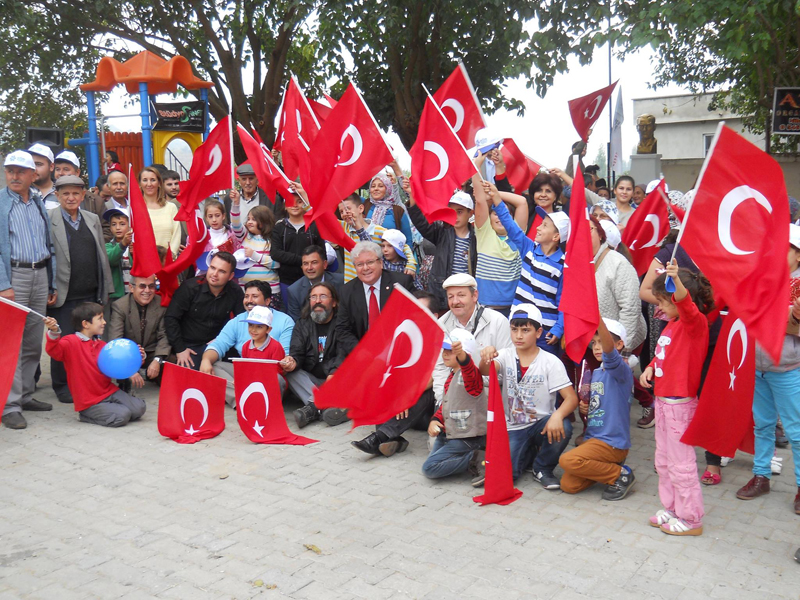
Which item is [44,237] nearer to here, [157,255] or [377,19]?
[157,255]

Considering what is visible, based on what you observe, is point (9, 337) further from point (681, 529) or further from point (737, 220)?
point (737, 220)

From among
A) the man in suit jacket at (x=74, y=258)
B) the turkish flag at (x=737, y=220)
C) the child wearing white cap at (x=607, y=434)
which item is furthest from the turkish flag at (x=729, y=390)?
the man in suit jacket at (x=74, y=258)

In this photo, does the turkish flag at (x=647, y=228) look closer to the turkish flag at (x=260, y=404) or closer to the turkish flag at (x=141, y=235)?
the turkish flag at (x=260, y=404)

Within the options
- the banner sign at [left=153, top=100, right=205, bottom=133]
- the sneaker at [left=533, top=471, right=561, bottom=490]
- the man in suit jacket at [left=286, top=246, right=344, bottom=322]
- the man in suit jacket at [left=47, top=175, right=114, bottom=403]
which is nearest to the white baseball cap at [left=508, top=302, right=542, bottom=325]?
the sneaker at [left=533, top=471, right=561, bottom=490]

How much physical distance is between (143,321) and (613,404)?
4919 mm

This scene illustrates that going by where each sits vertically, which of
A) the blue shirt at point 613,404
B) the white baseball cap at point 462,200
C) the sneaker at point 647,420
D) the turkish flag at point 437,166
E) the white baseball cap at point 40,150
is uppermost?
the white baseball cap at point 40,150

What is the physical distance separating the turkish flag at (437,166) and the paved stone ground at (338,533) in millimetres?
2048

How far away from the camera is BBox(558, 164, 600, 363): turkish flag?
5.19 m

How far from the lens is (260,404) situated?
6.80 meters

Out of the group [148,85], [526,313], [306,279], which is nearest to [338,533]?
[526,313]

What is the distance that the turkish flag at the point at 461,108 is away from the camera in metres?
7.75

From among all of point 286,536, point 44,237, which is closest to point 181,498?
point 286,536

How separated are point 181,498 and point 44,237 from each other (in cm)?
329

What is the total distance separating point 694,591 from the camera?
13.7 feet
